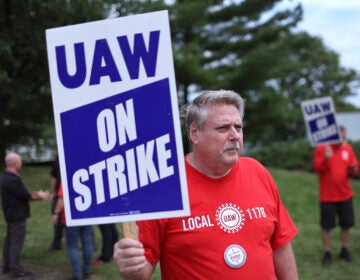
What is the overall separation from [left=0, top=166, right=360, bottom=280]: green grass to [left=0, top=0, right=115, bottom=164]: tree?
70 centimetres

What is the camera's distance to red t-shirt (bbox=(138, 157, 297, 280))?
206cm

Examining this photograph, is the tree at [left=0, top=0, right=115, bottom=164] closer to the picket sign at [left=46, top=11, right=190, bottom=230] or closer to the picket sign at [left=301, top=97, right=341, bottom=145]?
the picket sign at [left=46, top=11, right=190, bottom=230]

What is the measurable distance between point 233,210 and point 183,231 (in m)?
0.26

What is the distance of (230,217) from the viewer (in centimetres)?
212

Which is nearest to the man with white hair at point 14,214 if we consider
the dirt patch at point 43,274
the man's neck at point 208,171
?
the dirt patch at point 43,274

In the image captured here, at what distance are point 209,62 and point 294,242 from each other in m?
10.7

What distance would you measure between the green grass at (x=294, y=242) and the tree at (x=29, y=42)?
2.30ft

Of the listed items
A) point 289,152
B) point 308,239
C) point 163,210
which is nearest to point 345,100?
point 289,152

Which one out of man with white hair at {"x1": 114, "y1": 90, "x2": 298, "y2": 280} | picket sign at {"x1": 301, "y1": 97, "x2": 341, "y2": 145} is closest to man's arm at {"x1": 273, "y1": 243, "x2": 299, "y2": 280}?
man with white hair at {"x1": 114, "y1": 90, "x2": 298, "y2": 280}

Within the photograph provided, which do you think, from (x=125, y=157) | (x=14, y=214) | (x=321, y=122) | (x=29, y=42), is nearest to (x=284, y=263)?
(x=125, y=157)

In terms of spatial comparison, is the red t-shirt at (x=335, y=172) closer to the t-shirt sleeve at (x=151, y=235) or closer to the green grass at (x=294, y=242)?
the green grass at (x=294, y=242)

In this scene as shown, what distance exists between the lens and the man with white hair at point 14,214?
536 cm

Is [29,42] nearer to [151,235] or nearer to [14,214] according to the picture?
[14,214]

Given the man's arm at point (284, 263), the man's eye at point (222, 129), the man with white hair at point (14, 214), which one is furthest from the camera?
the man with white hair at point (14, 214)
